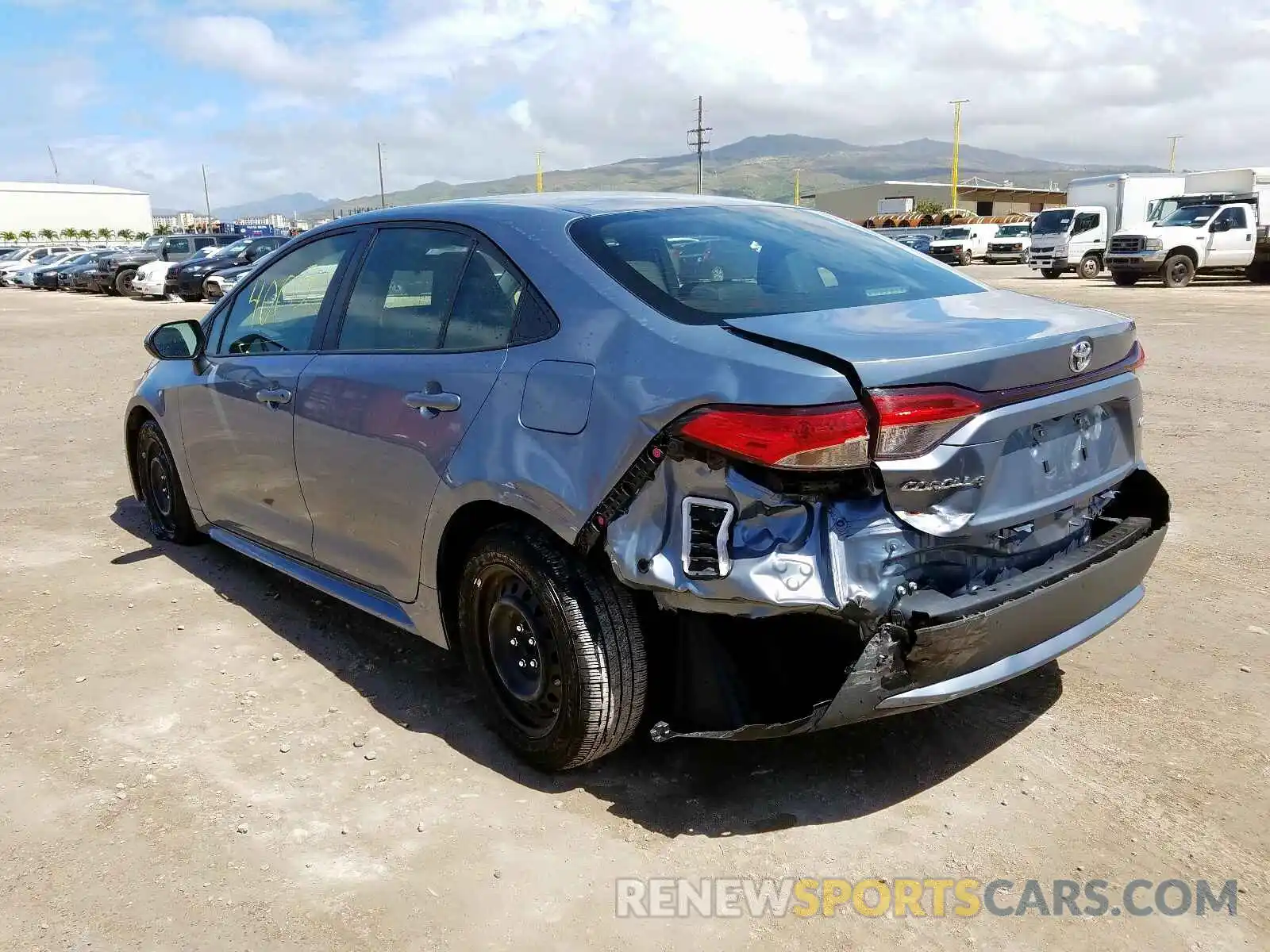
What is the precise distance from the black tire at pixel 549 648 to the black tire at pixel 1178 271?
85.6 ft

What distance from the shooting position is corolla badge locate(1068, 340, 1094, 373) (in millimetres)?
2785

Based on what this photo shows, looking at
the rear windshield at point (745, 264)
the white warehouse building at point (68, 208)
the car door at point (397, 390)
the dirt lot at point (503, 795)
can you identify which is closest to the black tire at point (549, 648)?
the dirt lot at point (503, 795)

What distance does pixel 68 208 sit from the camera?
117875mm

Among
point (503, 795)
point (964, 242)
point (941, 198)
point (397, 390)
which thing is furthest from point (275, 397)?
point (941, 198)

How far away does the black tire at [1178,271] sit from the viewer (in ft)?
82.1

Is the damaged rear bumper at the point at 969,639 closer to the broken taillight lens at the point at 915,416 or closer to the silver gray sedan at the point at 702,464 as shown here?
the silver gray sedan at the point at 702,464

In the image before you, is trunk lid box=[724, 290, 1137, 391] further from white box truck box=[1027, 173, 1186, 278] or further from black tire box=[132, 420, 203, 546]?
white box truck box=[1027, 173, 1186, 278]

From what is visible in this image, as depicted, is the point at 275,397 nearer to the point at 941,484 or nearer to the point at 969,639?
the point at 941,484

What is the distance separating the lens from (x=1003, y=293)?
3.41 m

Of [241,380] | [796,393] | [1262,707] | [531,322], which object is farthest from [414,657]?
[1262,707]

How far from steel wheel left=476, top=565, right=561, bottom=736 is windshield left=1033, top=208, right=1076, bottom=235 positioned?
30.7 m

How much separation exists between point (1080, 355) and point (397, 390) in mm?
2080

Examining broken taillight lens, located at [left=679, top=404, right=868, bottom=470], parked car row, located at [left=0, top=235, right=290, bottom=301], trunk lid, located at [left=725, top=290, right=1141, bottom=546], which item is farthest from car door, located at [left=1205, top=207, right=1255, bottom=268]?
broken taillight lens, located at [left=679, top=404, right=868, bottom=470]

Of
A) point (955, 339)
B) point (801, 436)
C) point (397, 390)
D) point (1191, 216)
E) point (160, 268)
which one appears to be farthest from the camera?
point (160, 268)
